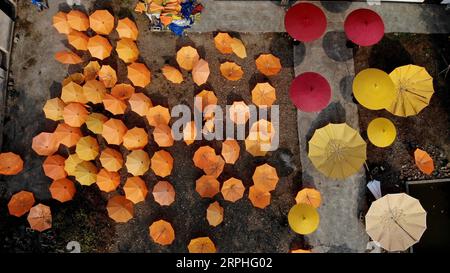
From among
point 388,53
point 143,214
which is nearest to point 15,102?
point 143,214

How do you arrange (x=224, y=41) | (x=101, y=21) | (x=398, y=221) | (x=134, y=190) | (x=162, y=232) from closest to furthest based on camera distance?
(x=398, y=221), (x=162, y=232), (x=134, y=190), (x=101, y=21), (x=224, y=41)

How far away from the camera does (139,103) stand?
13.3 m

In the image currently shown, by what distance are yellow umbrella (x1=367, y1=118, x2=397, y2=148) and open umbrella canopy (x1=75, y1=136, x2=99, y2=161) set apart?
8.80 m

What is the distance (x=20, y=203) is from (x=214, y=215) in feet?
20.5

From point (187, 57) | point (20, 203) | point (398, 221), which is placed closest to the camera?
point (398, 221)

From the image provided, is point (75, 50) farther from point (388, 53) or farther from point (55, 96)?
point (388, 53)

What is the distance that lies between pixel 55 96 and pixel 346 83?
10.1m

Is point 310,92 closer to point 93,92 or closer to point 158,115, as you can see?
point 158,115

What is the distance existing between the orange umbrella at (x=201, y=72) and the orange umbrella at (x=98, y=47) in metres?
3.05

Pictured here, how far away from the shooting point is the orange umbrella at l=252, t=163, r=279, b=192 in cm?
1310

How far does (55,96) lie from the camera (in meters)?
14.2

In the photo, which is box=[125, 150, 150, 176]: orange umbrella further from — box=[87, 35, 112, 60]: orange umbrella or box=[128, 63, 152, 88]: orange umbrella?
box=[87, 35, 112, 60]: orange umbrella

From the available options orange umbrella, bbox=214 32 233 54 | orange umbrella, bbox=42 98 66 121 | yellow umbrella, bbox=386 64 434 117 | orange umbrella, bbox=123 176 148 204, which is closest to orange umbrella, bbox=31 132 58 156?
orange umbrella, bbox=42 98 66 121

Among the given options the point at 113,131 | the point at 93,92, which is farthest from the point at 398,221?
the point at 93,92
